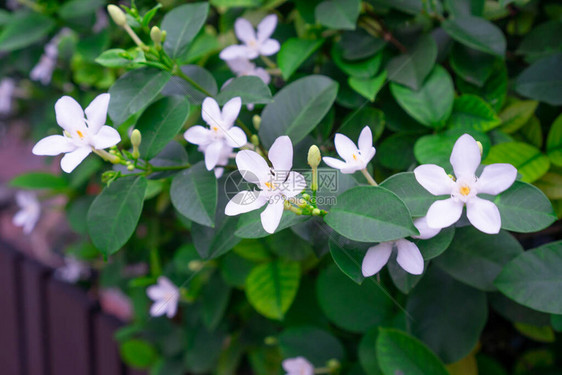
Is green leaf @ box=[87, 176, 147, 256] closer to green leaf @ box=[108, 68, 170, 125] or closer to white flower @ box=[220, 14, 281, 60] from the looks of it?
green leaf @ box=[108, 68, 170, 125]

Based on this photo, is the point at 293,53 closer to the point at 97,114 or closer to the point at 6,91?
the point at 97,114

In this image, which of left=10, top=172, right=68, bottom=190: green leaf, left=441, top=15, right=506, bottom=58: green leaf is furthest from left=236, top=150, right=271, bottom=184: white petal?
left=10, top=172, right=68, bottom=190: green leaf

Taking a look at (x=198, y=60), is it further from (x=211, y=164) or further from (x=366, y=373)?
(x=366, y=373)

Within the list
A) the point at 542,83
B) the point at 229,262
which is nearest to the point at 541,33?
the point at 542,83

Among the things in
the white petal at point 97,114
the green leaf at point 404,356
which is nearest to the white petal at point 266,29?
the white petal at point 97,114

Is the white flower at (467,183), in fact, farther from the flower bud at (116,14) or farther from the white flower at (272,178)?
the flower bud at (116,14)
